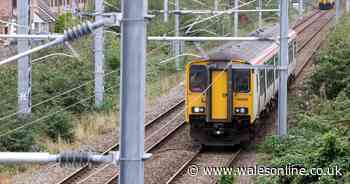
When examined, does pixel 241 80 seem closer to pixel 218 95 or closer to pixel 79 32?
pixel 218 95

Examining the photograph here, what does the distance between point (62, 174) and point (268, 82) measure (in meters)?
6.54

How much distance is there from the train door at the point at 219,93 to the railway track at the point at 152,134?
1.96 m

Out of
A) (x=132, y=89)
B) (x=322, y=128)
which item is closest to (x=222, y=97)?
(x=322, y=128)

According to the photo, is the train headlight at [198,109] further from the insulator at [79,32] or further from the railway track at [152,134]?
the insulator at [79,32]

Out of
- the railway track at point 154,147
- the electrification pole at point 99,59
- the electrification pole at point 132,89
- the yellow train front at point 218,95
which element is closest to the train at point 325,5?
the railway track at point 154,147

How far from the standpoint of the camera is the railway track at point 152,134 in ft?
45.9

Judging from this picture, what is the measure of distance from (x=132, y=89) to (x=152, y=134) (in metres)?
13.5

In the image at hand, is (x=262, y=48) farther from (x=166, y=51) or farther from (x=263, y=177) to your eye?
(x=166, y=51)

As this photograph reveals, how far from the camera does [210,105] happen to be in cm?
1591

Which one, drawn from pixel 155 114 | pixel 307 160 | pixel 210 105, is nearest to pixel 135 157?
pixel 307 160

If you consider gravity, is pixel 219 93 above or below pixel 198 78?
below

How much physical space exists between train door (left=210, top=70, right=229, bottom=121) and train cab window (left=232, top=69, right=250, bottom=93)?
0.18 m

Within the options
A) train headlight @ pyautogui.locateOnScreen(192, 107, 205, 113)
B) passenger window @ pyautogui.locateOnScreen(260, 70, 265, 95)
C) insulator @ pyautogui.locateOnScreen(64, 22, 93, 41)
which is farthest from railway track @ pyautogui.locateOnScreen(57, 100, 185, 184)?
insulator @ pyautogui.locateOnScreen(64, 22, 93, 41)

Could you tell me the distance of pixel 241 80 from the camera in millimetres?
15961
